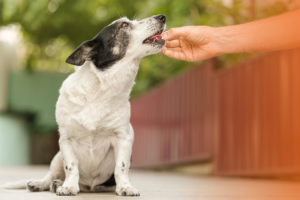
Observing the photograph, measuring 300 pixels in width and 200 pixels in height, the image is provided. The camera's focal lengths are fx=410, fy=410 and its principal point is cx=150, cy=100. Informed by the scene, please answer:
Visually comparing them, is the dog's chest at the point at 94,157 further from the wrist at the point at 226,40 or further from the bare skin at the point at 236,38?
the wrist at the point at 226,40

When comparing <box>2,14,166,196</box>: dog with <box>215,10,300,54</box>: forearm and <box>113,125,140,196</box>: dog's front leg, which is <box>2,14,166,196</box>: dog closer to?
<box>113,125,140,196</box>: dog's front leg

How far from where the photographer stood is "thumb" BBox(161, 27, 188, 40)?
10.4 ft

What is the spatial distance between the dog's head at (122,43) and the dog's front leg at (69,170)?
2.17 feet

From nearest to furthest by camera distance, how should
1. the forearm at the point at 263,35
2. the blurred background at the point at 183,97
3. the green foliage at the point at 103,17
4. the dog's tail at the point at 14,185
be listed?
the forearm at the point at 263,35 → the dog's tail at the point at 14,185 → the blurred background at the point at 183,97 → the green foliage at the point at 103,17

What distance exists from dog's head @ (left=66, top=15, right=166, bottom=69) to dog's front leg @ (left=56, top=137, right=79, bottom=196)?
0.66 meters

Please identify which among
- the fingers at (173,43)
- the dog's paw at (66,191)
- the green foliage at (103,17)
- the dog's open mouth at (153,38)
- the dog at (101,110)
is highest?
the green foliage at (103,17)

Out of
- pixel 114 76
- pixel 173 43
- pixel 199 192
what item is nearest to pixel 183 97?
pixel 199 192

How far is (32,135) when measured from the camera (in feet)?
67.5

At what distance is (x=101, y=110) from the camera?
3227 millimetres

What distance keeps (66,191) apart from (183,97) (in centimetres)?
702

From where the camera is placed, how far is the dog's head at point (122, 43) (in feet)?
11.0

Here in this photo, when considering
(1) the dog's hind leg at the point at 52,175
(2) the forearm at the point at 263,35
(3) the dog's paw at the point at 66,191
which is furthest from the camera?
(1) the dog's hind leg at the point at 52,175

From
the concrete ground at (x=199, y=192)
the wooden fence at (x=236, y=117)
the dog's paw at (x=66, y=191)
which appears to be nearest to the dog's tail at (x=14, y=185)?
the concrete ground at (x=199, y=192)

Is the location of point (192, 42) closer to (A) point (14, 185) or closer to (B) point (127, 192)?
(B) point (127, 192)
